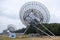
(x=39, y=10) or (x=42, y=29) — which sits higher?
(x=39, y=10)

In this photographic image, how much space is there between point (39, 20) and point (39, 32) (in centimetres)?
1472

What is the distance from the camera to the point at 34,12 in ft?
261

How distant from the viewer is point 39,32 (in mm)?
97250

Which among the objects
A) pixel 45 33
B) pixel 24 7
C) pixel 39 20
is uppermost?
pixel 24 7

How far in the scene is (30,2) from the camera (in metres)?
75.4

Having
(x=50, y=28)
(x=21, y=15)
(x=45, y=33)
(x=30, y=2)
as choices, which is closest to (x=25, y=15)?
(x=21, y=15)

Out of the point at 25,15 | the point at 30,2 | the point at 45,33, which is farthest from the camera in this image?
the point at 45,33

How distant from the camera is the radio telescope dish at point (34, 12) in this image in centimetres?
7606

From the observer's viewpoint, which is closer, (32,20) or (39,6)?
(39,6)

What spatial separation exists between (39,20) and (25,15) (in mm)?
6092

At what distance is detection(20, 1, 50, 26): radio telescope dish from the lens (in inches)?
Answer: 2995

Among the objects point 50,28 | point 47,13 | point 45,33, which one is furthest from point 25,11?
point 50,28

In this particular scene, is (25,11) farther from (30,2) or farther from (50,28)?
(50,28)

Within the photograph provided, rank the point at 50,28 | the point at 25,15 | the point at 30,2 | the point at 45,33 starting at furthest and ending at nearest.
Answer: the point at 50,28
the point at 45,33
the point at 25,15
the point at 30,2
